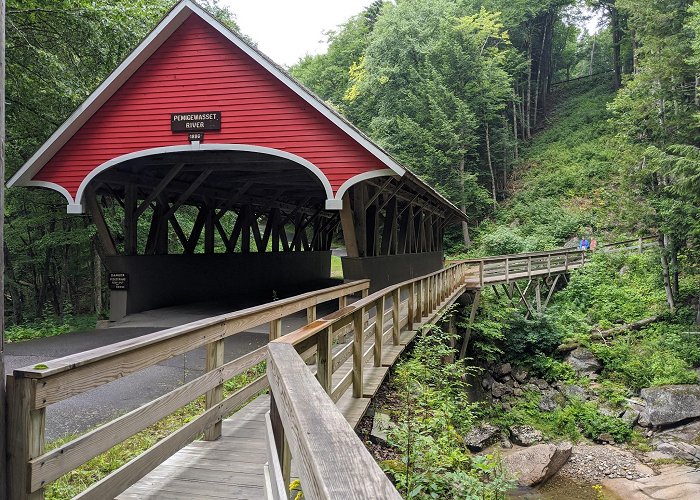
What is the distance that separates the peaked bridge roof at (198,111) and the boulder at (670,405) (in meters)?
9.22

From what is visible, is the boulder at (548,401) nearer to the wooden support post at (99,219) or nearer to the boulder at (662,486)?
the boulder at (662,486)

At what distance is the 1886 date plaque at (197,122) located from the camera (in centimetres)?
1003

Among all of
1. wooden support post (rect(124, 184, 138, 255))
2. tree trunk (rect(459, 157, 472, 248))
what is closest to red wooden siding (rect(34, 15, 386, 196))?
wooden support post (rect(124, 184, 138, 255))

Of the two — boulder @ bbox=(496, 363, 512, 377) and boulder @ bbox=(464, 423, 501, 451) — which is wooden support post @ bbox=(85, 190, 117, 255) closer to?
boulder @ bbox=(464, 423, 501, 451)

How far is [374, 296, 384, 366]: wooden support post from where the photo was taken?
18.1ft

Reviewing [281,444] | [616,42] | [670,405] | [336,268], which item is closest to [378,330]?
[281,444]

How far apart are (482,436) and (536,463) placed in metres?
2.11

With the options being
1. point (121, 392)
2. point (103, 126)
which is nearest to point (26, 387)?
point (121, 392)

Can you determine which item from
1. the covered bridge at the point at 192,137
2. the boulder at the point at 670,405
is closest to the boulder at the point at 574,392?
the boulder at the point at 670,405

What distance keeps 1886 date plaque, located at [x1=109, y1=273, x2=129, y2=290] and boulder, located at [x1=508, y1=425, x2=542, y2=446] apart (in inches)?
409

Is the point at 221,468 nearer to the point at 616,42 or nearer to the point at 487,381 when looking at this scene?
the point at 487,381

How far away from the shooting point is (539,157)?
35.3 metres

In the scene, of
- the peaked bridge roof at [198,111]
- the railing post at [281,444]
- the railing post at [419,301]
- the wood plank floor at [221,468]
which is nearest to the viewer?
the railing post at [281,444]

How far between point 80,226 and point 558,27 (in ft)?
161
